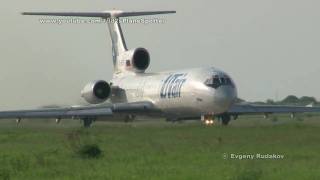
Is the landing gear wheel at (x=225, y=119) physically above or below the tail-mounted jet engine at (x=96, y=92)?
below

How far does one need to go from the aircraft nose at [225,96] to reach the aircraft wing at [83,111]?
683cm

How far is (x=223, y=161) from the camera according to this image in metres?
22.6

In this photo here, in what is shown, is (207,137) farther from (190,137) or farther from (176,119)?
(176,119)

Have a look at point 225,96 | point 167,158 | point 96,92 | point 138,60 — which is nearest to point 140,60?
A: point 138,60

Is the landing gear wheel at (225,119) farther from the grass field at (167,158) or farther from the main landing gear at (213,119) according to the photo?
the grass field at (167,158)

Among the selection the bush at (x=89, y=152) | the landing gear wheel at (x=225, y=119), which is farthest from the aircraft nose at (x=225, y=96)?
the bush at (x=89, y=152)

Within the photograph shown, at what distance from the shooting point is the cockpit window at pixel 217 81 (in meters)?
50.0

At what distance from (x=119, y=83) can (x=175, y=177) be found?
43.9 m

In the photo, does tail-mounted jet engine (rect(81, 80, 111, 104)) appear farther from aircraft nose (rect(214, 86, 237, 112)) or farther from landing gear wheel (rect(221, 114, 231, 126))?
aircraft nose (rect(214, 86, 237, 112))

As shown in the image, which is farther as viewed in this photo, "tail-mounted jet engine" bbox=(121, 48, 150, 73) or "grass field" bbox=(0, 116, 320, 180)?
"tail-mounted jet engine" bbox=(121, 48, 150, 73)

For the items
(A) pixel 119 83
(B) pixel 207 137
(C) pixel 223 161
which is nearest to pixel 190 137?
(B) pixel 207 137

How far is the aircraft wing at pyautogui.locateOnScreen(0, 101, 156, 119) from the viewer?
163 feet

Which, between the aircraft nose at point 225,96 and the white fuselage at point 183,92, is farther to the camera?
the white fuselage at point 183,92

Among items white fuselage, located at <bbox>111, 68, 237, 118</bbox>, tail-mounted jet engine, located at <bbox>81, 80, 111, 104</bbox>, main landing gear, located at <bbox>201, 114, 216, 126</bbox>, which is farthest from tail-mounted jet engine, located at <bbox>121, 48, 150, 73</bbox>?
main landing gear, located at <bbox>201, 114, 216, 126</bbox>
